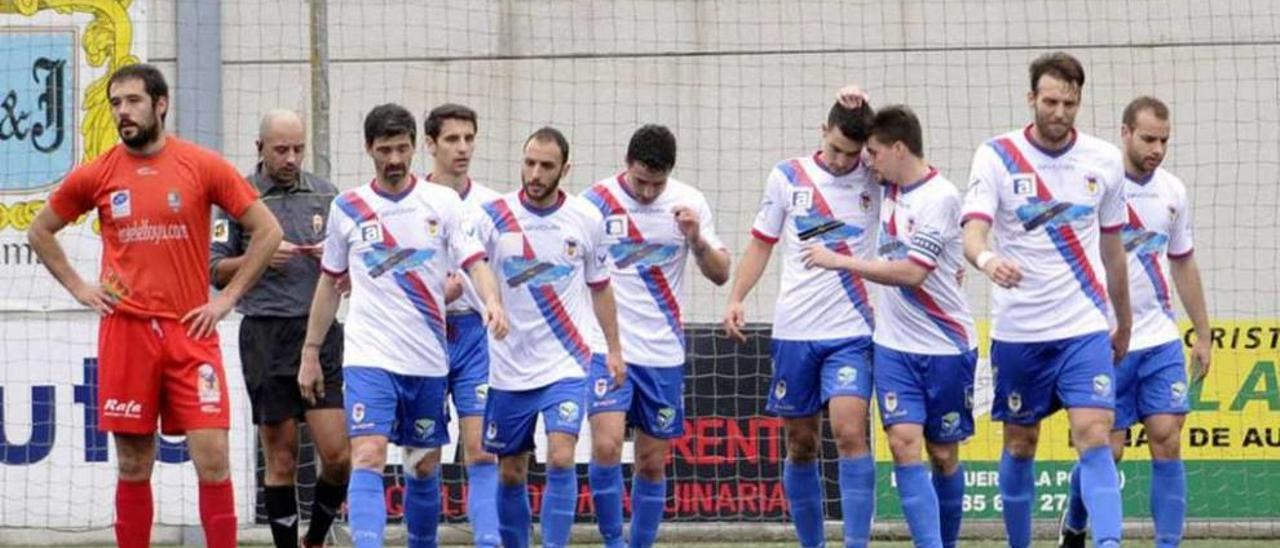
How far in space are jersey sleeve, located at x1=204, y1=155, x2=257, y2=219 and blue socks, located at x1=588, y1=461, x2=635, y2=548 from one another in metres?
2.02

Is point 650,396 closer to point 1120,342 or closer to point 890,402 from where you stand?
point 890,402

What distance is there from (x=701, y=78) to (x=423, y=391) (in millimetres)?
5112

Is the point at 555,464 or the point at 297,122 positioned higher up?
the point at 297,122

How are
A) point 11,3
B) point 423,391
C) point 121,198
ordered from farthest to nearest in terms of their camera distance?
1. point 11,3
2. point 423,391
3. point 121,198

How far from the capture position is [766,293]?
1516 cm

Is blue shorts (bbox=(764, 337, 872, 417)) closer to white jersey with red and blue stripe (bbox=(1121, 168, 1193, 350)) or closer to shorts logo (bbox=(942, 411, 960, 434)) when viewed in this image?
shorts logo (bbox=(942, 411, 960, 434))

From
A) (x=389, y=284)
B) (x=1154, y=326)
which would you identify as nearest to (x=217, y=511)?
(x=389, y=284)

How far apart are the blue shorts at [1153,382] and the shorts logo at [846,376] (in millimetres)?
1393

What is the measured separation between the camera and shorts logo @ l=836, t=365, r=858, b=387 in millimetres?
10422

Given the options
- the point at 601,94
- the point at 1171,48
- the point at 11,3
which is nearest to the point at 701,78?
the point at 601,94

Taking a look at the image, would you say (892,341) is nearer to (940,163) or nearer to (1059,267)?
(1059,267)

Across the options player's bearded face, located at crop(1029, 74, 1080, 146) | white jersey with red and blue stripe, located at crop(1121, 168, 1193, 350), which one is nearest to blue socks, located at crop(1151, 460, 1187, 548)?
white jersey with red and blue stripe, located at crop(1121, 168, 1193, 350)

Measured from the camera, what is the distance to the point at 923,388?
10.4 meters

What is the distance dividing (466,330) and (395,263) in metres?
0.81
